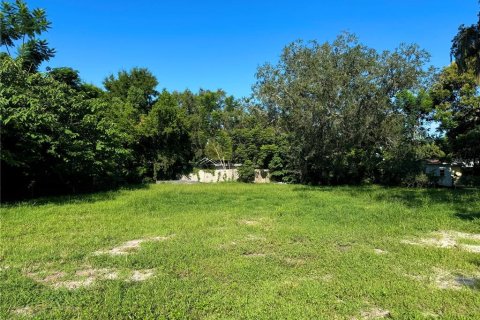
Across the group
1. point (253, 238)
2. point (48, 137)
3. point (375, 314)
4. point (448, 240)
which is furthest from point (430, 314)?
point (48, 137)

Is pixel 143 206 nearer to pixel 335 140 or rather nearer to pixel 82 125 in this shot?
pixel 82 125

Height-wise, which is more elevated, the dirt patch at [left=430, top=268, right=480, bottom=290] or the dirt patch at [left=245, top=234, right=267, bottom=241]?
the dirt patch at [left=245, top=234, right=267, bottom=241]

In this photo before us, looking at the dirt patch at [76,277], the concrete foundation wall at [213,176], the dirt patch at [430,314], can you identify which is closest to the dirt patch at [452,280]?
the dirt patch at [430,314]

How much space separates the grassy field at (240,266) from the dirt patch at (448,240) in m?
0.02

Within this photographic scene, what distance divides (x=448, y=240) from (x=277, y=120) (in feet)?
44.3

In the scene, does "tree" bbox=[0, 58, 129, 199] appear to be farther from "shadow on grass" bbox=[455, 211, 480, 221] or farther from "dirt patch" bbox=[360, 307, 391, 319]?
"shadow on grass" bbox=[455, 211, 480, 221]

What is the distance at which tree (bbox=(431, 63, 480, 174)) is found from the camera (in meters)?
19.9

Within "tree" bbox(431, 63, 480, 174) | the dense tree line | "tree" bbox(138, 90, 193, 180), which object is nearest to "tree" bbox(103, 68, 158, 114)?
the dense tree line

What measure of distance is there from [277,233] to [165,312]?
3.45 m

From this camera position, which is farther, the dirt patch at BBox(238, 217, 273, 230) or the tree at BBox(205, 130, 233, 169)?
the tree at BBox(205, 130, 233, 169)

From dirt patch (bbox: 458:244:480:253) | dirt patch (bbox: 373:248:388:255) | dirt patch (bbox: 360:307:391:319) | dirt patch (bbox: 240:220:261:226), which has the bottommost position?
dirt patch (bbox: 360:307:391:319)

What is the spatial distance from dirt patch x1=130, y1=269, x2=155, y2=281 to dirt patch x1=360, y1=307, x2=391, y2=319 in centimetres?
226

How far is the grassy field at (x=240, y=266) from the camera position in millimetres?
3088

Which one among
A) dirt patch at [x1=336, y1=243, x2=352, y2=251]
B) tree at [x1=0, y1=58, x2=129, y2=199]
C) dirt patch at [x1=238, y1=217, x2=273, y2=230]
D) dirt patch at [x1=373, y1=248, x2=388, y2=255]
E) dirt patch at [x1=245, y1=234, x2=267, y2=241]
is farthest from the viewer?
tree at [x1=0, y1=58, x2=129, y2=199]
